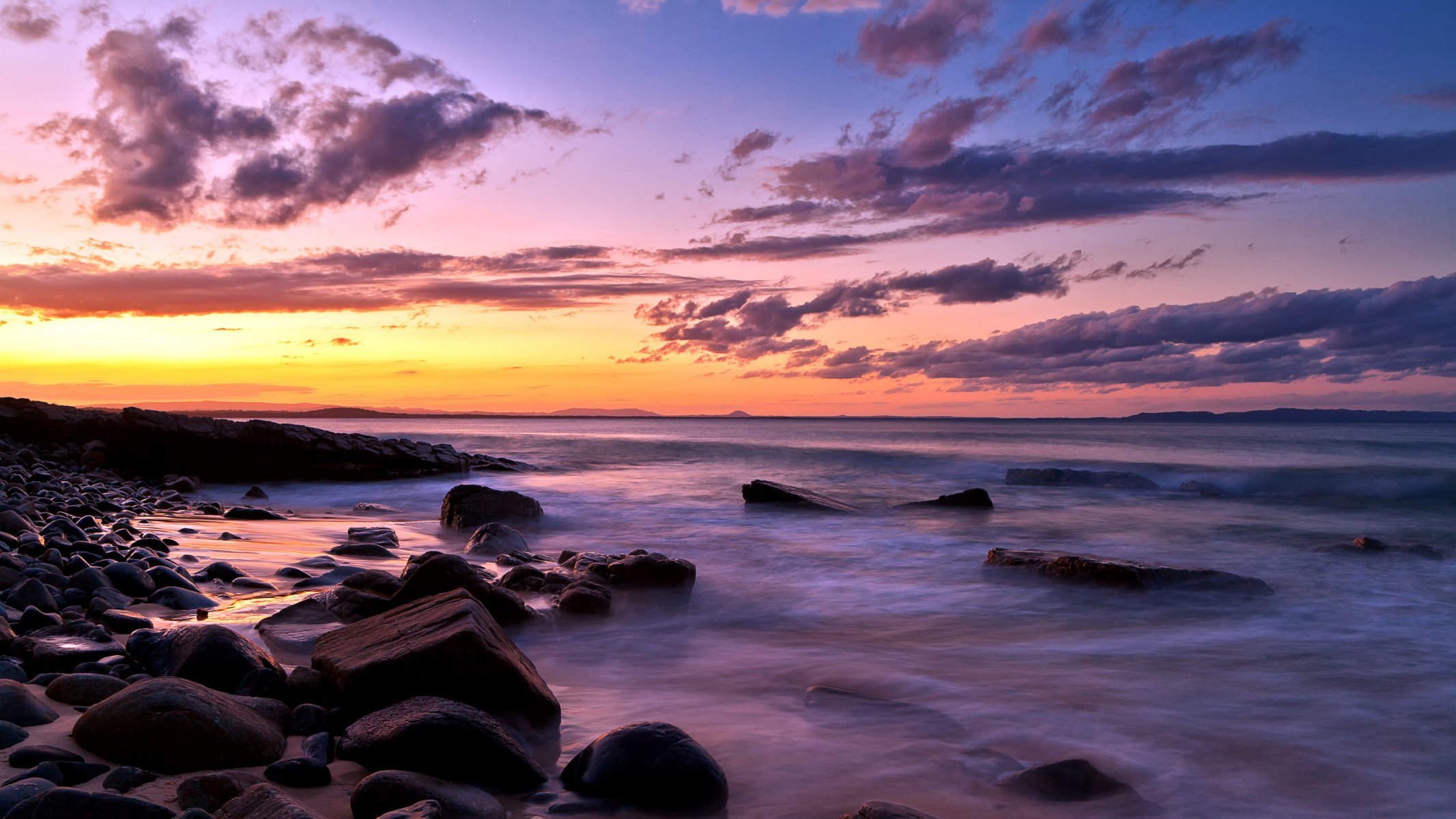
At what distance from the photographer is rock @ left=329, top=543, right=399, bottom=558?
25.9 ft

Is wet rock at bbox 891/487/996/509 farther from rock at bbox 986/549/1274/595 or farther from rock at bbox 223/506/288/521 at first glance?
rock at bbox 223/506/288/521

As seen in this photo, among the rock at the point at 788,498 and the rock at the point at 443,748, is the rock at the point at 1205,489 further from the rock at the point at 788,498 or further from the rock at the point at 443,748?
the rock at the point at 443,748

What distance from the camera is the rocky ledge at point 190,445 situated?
1686 cm

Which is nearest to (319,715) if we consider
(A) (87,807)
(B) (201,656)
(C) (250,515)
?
(B) (201,656)

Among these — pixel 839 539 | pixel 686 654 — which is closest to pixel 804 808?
pixel 686 654

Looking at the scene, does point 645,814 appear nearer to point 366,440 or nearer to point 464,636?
point 464,636

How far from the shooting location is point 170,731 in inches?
99.3

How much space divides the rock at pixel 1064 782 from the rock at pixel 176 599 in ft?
15.0

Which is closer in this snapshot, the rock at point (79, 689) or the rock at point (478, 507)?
the rock at point (79, 689)

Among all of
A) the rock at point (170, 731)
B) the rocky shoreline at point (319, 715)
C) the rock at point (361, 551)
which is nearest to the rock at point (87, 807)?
the rocky shoreline at point (319, 715)

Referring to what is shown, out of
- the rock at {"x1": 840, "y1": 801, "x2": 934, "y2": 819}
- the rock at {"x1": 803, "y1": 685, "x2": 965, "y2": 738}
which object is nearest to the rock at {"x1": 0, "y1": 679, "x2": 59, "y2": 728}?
the rock at {"x1": 840, "y1": 801, "x2": 934, "y2": 819}

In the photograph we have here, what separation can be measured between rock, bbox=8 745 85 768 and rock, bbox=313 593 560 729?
38.6 inches

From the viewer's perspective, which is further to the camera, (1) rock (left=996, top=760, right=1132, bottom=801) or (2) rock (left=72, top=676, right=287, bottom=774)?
(1) rock (left=996, top=760, right=1132, bottom=801)

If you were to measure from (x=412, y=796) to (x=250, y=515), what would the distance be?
9560mm
